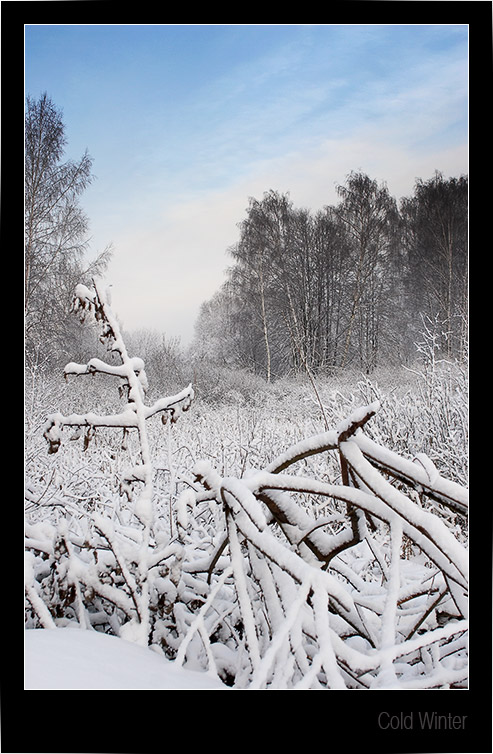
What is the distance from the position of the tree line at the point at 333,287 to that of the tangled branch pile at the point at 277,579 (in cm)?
261

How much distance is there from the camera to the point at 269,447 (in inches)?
92.0

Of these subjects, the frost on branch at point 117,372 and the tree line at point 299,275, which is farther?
the tree line at point 299,275

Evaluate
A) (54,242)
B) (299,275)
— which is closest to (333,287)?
(299,275)

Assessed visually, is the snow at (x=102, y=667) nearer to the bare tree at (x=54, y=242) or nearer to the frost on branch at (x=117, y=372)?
the frost on branch at (x=117, y=372)

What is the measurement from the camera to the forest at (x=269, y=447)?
0.46 metres

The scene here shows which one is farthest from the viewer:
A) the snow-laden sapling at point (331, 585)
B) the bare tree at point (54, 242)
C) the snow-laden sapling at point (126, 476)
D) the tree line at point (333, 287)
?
the tree line at point (333, 287)

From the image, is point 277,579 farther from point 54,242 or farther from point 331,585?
point 54,242

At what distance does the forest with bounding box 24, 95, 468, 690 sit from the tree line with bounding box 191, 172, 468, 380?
18mm

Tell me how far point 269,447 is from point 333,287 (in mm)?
2267

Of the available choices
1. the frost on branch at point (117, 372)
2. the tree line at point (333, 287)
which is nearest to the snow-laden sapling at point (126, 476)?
the frost on branch at point (117, 372)

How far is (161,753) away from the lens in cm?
54

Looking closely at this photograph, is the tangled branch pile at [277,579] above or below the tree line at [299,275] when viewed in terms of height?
below
